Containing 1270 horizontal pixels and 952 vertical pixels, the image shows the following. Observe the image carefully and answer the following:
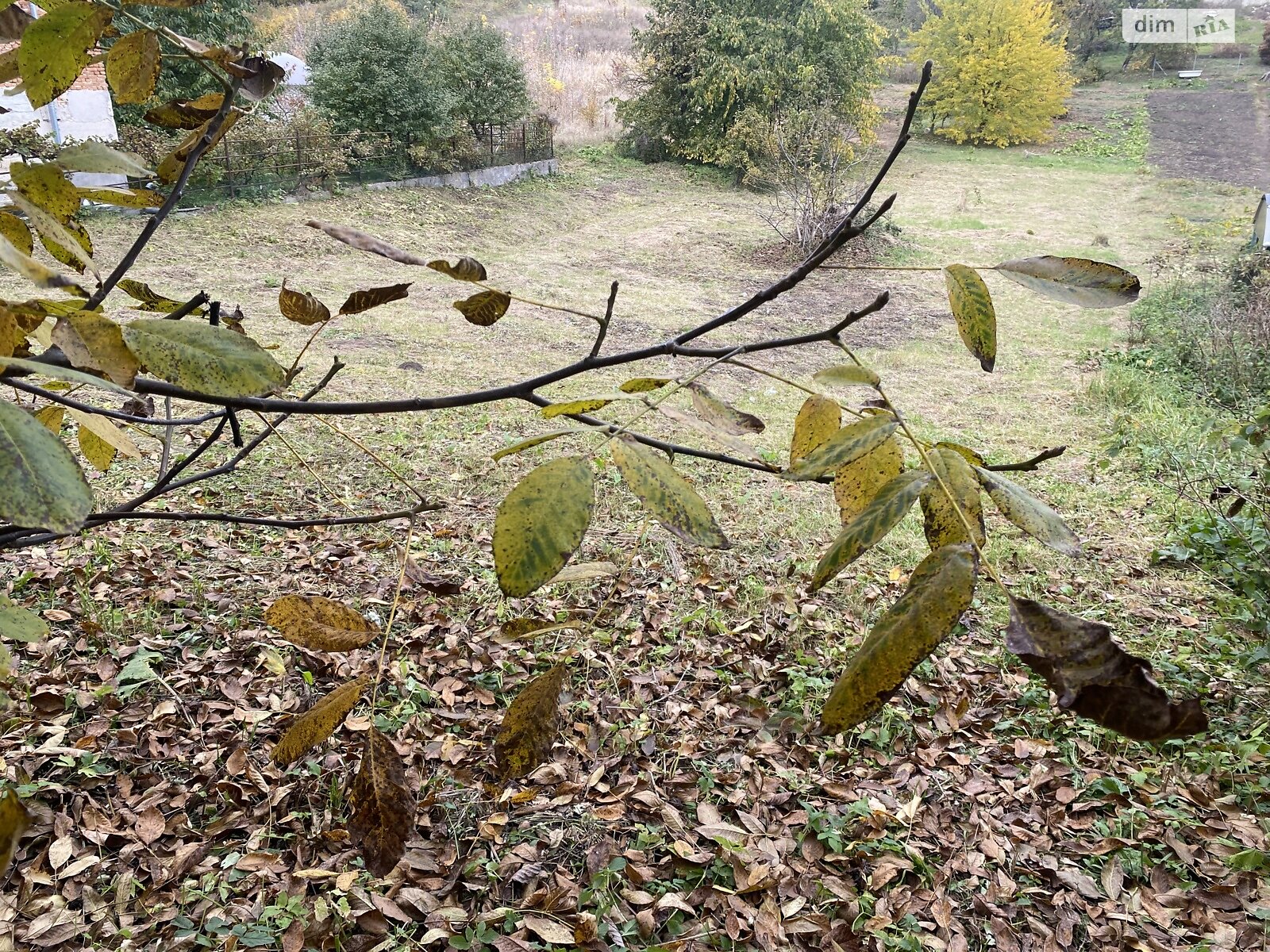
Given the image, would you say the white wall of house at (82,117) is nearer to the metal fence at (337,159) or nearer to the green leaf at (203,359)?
the metal fence at (337,159)

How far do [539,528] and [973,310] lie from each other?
217 mm

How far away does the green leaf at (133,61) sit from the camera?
1.85 feet

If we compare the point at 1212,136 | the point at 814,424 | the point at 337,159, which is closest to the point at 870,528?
the point at 814,424

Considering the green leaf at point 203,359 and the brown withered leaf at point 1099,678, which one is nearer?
the brown withered leaf at point 1099,678

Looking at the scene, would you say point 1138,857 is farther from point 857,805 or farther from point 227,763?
point 227,763

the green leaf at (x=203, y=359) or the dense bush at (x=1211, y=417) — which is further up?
the green leaf at (x=203, y=359)

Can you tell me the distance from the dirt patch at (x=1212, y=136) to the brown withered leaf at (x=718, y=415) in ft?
50.0

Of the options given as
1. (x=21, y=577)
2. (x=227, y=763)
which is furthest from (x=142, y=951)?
(x=21, y=577)

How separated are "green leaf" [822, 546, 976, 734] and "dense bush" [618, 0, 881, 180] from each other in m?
12.4

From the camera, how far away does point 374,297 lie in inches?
17.5

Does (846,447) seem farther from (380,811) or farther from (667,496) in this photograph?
(380,811)

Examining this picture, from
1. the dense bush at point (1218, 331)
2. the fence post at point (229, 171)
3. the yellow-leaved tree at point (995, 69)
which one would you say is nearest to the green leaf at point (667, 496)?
the dense bush at point (1218, 331)

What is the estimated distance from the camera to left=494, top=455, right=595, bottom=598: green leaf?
1.06 ft

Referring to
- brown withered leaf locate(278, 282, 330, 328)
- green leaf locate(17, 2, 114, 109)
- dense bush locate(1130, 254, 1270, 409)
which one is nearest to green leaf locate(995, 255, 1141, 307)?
brown withered leaf locate(278, 282, 330, 328)
